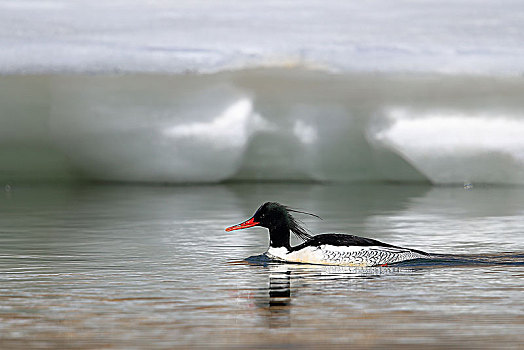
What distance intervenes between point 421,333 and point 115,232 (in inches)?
601

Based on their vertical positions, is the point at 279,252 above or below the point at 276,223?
below

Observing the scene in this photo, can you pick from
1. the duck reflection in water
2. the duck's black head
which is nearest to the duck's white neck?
the duck's black head

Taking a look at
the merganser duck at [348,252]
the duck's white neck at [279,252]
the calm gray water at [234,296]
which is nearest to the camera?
the calm gray water at [234,296]

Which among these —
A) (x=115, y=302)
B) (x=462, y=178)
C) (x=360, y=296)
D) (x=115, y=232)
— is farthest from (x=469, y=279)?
(x=462, y=178)

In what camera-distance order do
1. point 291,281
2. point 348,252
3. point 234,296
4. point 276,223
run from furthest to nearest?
point 276,223 → point 348,252 → point 291,281 → point 234,296

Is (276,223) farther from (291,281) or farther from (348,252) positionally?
(291,281)

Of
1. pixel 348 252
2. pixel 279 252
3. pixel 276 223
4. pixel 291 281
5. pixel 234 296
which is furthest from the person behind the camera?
pixel 276 223

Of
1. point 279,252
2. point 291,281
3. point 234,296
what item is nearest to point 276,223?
point 279,252

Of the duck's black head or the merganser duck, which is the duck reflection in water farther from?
the duck's black head

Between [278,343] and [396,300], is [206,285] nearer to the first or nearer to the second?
[396,300]

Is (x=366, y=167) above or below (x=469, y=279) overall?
above

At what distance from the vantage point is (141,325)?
1009 centimetres

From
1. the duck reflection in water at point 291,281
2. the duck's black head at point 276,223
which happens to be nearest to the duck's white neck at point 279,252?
the duck's black head at point 276,223

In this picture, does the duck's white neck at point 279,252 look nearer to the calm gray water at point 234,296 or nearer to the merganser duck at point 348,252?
the merganser duck at point 348,252
